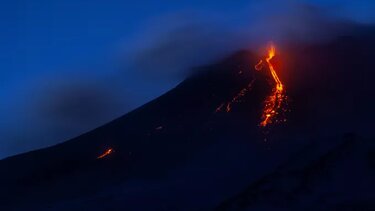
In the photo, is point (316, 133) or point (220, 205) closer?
point (220, 205)

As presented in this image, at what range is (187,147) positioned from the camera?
173 ft

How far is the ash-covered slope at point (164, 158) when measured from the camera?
45.2m

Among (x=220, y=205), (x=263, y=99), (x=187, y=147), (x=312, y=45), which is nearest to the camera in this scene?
(x=220, y=205)

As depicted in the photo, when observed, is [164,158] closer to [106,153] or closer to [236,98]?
[106,153]

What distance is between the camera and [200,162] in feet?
161

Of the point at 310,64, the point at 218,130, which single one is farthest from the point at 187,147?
the point at 310,64

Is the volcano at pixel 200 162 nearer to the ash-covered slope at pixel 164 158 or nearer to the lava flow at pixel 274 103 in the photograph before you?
the ash-covered slope at pixel 164 158

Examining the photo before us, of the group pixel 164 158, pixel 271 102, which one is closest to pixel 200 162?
pixel 164 158

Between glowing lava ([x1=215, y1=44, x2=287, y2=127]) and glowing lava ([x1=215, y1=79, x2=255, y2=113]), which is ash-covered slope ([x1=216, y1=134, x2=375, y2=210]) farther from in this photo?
glowing lava ([x1=215, y1=79, x2=255, y2=113])

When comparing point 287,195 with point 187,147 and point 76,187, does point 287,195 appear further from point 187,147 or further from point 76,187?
point 76,187

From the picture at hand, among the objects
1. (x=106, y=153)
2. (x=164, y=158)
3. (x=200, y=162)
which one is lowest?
(x=200, y=162)

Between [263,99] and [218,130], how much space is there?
537 centimetres

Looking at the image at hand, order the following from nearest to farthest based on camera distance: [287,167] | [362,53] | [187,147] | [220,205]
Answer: [220,205]
[287,167]
[187,147]
[362,53]

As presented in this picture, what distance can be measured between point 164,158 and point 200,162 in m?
3.67
